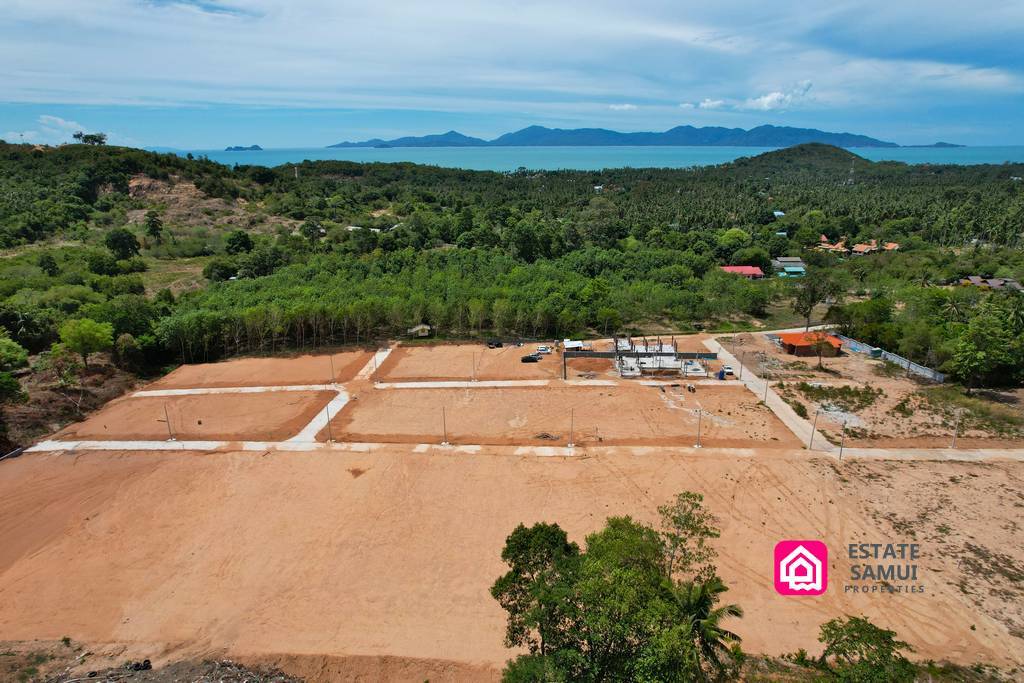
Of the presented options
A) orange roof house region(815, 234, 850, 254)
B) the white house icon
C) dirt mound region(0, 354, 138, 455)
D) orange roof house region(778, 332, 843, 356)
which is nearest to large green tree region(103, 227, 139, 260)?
dirt mound region(0, 354, 138, 455)

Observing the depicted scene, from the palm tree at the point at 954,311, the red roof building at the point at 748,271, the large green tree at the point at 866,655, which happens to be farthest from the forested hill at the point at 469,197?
the large green tree at the point at 866,655

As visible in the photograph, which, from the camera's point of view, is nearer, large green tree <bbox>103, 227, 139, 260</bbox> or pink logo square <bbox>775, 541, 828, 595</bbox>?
pink logo square <bbox>775, 541, 828, 595</bbox>

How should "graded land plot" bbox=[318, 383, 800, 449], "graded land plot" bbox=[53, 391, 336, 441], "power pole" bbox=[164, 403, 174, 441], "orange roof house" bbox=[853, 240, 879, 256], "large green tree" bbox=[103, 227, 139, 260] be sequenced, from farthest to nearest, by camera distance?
"orange roof house" bbox=[853, 240, 879, 256], "large green tree" bbox=[103, 227, 139, 260], "graded land plot" bbox=[53, 391, 336, 441], "power pole" bbox=[164, 403, 174, 441], "graded land plot" bbox=[318, 383, 800, 449]

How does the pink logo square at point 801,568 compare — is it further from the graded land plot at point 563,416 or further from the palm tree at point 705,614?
the graded land plot at point 563,416

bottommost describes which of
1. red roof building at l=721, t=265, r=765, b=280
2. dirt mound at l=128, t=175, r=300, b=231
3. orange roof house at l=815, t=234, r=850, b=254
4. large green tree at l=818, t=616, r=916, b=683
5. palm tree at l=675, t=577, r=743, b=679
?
palm tree at l=675, t=577, r=743, b=679

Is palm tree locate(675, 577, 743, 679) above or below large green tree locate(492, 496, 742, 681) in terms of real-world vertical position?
below

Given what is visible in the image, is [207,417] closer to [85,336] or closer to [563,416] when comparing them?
[85,336]

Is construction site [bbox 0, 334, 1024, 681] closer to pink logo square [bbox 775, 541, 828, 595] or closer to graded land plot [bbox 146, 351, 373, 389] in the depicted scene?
pink logo square [bbox 775, 541, 828, 595]

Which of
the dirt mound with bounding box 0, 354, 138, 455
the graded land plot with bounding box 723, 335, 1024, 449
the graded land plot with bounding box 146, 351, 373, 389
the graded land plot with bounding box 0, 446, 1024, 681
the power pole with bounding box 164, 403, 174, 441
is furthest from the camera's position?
the graded land plot with bounding box 146, 351, 373, 389
